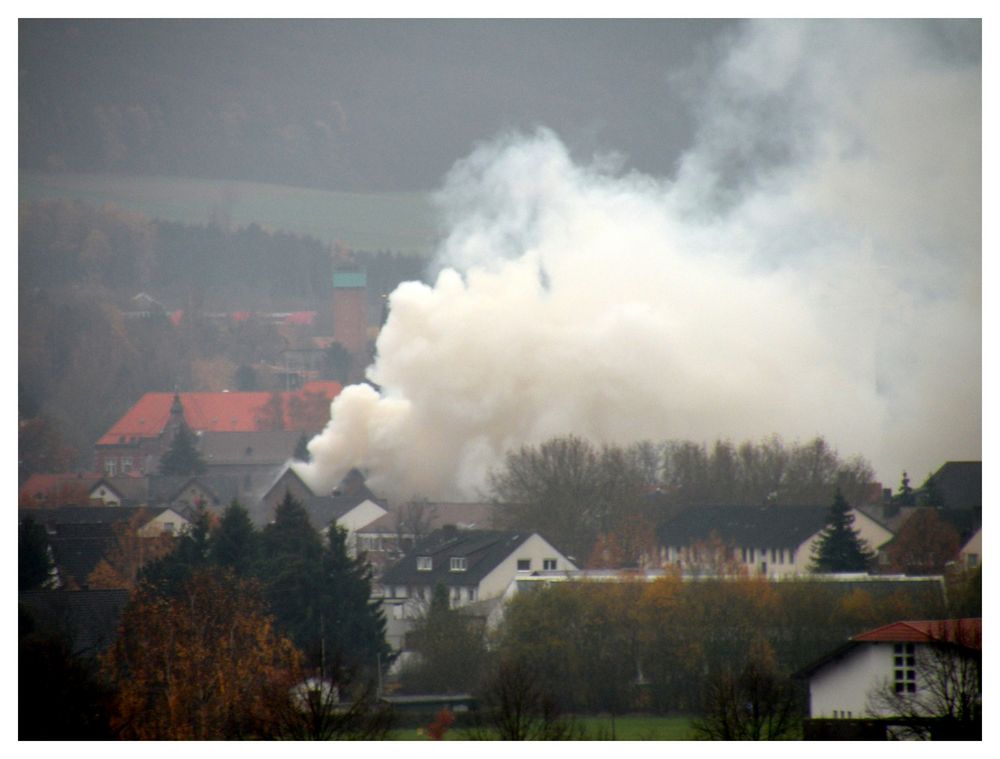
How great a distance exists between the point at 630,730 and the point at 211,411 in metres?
59.6

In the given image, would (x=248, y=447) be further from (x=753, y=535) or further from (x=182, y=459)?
(x=753, y=535)

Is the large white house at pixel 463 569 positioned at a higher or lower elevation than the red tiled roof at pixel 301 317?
lower

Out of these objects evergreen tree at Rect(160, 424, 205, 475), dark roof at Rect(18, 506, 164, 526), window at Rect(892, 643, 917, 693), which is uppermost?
evergreen tree at Rect(160, 424, 205, 475)

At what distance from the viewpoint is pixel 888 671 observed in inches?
1139

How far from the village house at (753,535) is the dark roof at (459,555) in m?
4.64

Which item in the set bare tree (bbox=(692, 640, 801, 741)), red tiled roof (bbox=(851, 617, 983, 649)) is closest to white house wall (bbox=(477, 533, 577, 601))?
bare tree (bbox=(692, 640, 801, 741))

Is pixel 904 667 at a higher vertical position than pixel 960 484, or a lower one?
lower

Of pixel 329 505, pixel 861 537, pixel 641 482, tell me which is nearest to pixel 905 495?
pixel 861 537

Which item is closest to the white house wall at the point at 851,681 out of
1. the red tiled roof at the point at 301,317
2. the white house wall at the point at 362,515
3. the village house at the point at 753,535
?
the village house at the point at 753,535

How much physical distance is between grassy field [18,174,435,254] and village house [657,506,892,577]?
32901 mm

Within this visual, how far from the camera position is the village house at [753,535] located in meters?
47.8

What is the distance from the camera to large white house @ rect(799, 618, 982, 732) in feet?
91.9

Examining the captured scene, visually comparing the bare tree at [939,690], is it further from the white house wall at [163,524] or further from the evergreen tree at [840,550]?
the white house wall at [163,524]

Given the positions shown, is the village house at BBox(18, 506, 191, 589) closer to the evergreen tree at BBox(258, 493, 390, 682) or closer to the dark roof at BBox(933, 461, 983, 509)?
the evergreen tree at BBox(258, 493, 390, 682)
